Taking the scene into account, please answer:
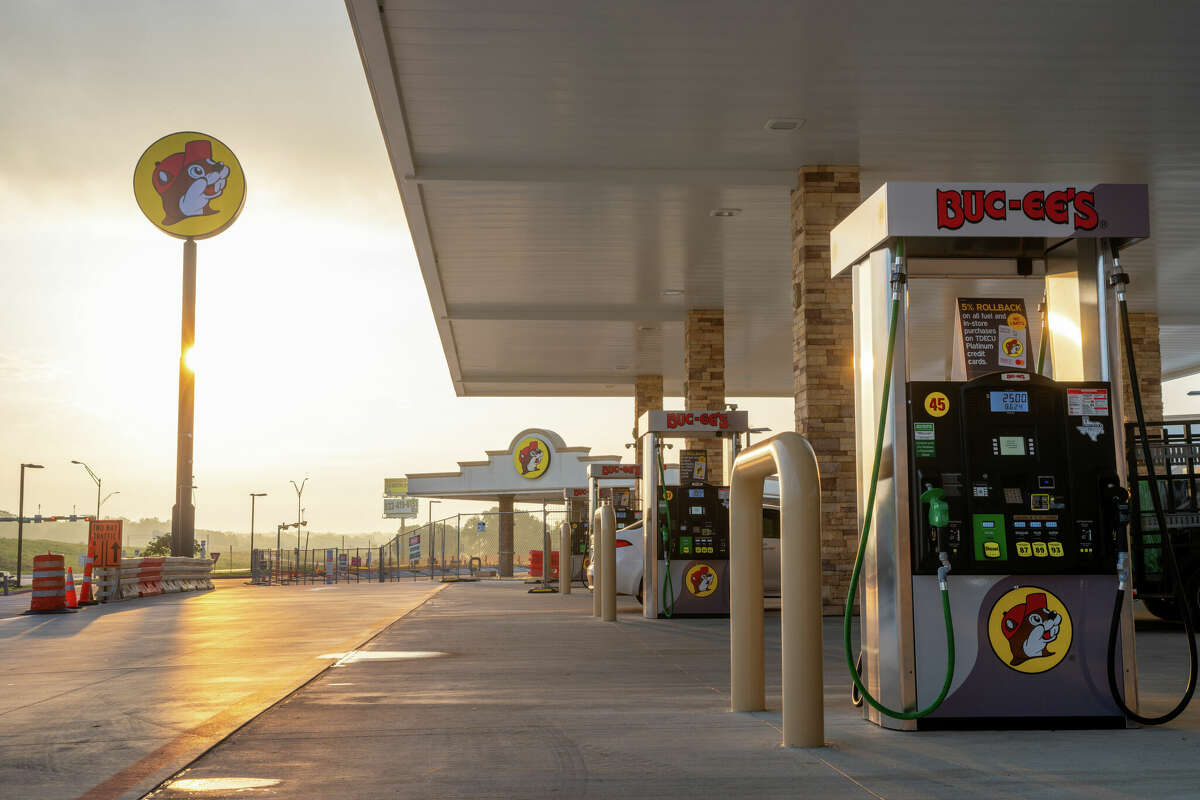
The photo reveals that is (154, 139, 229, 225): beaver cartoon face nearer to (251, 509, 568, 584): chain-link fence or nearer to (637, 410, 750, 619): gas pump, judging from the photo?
(251, 509, 568, 584): chain-link fence

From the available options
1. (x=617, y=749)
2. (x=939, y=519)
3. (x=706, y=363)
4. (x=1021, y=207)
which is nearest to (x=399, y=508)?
(x=706, y=363)

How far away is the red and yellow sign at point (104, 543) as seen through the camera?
2171cm

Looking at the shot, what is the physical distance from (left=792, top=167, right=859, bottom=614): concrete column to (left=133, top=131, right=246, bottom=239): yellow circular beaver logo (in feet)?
69.8

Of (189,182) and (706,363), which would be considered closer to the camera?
(706,363)

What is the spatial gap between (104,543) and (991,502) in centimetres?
1976

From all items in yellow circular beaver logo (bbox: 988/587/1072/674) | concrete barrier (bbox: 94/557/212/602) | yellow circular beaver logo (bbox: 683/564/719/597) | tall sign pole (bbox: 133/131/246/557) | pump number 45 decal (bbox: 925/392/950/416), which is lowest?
concrete barrier (bbox: 94/557/212/602)

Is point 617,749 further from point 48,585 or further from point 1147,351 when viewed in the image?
point 1147,351

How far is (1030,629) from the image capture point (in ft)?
19.1

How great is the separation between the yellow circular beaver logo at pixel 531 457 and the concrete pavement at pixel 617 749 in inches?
1580

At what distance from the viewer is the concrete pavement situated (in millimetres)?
4281

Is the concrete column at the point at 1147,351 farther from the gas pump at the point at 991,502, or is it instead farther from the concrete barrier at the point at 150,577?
the concrete barrier at the point at 150,577

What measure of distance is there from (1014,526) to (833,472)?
363 inches

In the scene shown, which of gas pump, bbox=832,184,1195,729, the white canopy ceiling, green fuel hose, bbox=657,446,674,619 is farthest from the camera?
green fuel hose, bbox=657,446,674,619

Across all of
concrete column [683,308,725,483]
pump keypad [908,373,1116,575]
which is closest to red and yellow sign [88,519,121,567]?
concrete column [683,308,725,483]
